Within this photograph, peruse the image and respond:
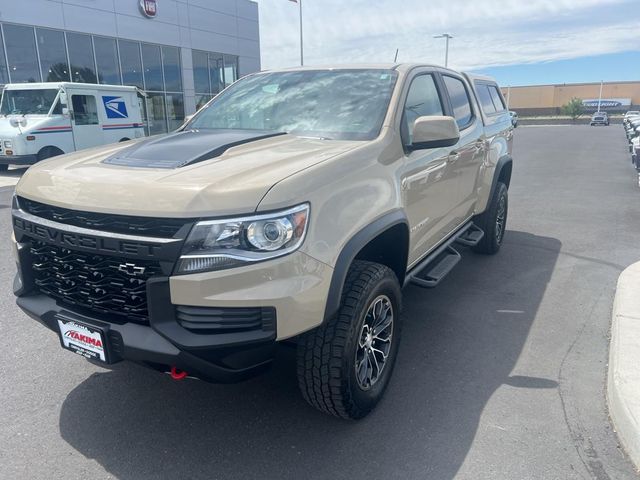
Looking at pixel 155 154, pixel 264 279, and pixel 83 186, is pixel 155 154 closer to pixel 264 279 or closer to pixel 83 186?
pixel 83 186

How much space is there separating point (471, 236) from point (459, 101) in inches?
54.5

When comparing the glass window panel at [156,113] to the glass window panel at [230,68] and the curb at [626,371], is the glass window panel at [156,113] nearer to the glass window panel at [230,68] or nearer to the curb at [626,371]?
the glass window panel at [230,68]

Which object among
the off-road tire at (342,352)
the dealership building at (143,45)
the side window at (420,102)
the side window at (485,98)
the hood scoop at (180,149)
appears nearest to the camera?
the off-road tire at (342,352)

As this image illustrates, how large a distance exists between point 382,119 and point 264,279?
1556 millimetres

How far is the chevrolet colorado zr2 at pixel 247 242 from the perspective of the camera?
7.33 ft

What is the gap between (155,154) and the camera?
9.39 feet

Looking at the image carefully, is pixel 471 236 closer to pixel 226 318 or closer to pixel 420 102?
pixel 420 102

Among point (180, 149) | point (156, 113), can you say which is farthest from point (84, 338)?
point (156, 113)

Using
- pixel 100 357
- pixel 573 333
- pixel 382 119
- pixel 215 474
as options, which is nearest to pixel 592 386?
pixel 573 333

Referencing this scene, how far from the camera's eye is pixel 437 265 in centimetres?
421

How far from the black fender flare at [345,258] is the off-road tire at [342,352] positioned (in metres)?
0.12

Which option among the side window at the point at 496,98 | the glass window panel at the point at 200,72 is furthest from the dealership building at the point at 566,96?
the side window at the point at 496,98

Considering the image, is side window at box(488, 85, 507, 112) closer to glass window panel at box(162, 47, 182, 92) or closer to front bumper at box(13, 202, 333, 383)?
front bumper at box(13, 202, 333, 383)

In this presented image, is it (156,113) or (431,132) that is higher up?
(431,132)
